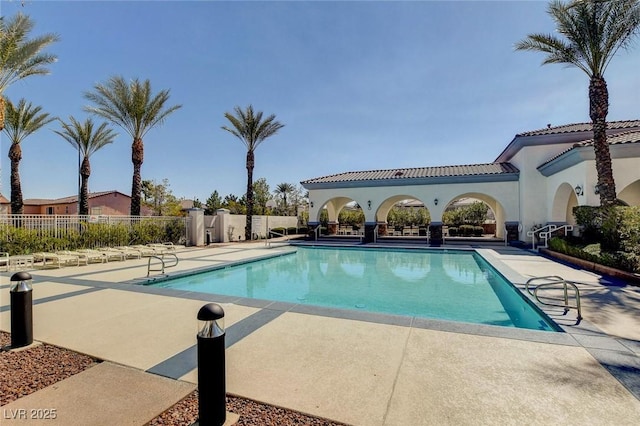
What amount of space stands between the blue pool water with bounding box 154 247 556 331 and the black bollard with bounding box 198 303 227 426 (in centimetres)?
534

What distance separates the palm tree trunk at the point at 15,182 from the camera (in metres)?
20.7

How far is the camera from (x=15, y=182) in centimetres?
2081

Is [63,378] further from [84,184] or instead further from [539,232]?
[84,184]

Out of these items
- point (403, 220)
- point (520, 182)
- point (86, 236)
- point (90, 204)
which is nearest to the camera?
point (86, 236)

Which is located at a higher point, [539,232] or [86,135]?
[86,135]

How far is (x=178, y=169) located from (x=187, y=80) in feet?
86.5

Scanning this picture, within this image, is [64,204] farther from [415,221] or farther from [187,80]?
[415,221]

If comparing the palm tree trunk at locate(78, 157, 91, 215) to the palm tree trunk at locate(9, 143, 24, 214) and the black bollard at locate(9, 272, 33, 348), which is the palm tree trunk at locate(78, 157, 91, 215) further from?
the black bollard at locate(9, 272, 33, 348)

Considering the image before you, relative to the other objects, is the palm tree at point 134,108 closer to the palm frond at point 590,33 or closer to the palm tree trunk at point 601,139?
the palm frond at point 590,33

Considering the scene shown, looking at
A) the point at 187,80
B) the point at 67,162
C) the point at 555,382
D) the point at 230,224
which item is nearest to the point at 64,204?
the point at 67,162

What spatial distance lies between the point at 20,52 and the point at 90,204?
32755 millimetres

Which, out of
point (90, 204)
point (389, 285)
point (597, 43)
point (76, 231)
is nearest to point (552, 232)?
point (597, 43)

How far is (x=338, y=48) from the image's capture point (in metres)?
15.4

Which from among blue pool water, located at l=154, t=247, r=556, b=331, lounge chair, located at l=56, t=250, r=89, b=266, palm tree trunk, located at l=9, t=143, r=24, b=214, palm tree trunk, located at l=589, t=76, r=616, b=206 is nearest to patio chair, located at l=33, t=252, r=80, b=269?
lounge chair, located at l=56, t=250, r=89, b=266
